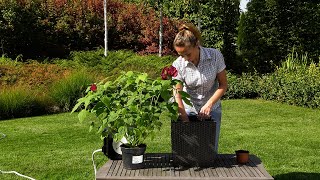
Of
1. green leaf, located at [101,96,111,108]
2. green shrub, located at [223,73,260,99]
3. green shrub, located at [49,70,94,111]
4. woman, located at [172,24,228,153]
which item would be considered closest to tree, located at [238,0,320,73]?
green shrub, located at [223,73,260,99]

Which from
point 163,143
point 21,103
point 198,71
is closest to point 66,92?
point 21,103

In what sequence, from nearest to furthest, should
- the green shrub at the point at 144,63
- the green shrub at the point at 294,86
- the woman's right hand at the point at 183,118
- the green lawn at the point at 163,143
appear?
the woman's right hand at the point at 183,118, the green lawn at the point at 163,143, the green shrub at the point at 294,86, the green shrub at the point at 144,63

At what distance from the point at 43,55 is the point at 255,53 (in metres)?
6.74

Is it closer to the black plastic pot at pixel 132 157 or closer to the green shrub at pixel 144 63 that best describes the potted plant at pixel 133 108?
the black plastic pot at pixel 132 157

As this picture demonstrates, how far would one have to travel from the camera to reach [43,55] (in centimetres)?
1565

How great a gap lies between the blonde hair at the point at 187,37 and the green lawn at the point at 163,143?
5.86 ft

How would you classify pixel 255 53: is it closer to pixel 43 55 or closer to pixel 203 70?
pixel 43 55

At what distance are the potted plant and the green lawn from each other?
1612 mm

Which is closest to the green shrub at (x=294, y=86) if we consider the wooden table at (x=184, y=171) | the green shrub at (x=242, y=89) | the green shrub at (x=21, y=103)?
the green shrub at (x=242, y=89)

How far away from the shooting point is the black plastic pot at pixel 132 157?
2.54 metres

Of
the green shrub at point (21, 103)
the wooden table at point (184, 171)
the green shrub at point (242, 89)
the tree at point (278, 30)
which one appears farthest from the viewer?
the tree at point (278, 30)

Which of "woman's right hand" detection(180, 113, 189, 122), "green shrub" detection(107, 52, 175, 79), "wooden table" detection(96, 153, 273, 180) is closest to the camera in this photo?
"wooden table" detection(96, 153, 273, 180)

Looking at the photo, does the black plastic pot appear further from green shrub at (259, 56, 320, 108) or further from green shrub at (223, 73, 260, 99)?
green shrub at (223, 73, 260, 99)

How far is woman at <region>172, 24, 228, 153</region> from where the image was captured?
277 cm
